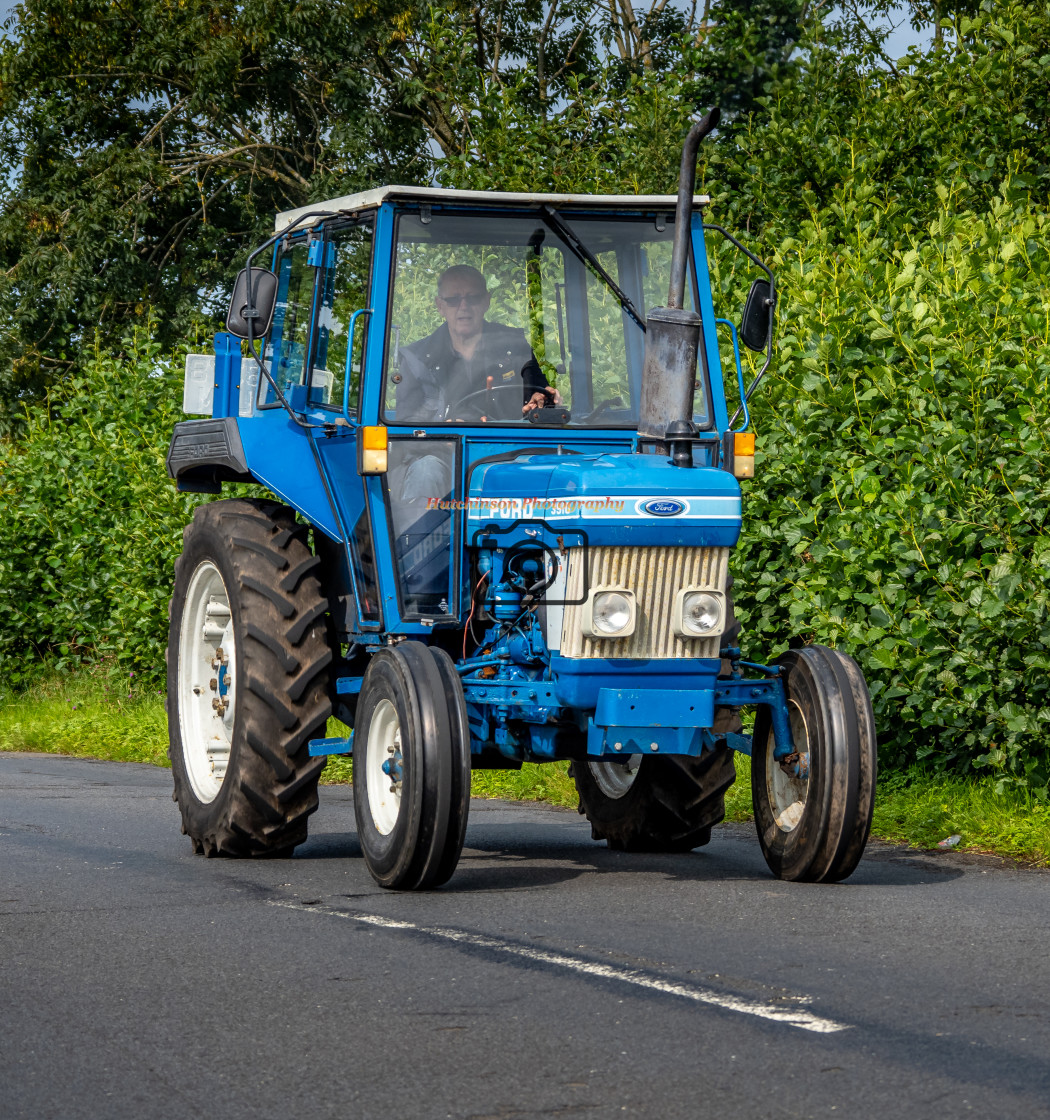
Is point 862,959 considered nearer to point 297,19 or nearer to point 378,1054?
point 378,1054

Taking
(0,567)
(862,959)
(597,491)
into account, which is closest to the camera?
(862,959)

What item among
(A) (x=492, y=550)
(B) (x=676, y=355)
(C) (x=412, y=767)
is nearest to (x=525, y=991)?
(C) (x=412, y=767)

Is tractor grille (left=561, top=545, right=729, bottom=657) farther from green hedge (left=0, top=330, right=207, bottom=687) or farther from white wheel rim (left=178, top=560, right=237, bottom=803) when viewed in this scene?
A: green hedge (left=0, top=330, right=207, bottom=687)

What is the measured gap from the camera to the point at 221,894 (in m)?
6.71

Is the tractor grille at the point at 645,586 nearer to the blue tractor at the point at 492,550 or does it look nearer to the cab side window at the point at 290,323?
the blue tractor at the point at 492,550

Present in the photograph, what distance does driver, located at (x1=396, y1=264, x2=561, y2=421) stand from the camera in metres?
7.29

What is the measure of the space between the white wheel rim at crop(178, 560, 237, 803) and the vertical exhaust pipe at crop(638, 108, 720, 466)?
2.52 m

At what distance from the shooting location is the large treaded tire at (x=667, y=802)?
303 inches

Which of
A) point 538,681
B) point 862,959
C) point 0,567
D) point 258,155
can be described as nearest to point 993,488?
point 538,681

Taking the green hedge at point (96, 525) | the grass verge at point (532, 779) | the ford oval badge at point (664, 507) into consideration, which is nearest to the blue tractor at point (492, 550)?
the ford oval badge at point (664, 507)

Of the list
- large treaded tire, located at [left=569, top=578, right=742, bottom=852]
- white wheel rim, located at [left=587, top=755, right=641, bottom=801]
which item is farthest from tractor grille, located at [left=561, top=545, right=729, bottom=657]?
white wheel rim, located at [left=587, top=755, right=641, bottom=801]

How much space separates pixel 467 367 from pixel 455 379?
0.08 m

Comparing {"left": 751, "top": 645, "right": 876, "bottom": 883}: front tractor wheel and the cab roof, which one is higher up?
the cab roof

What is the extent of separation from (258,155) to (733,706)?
20.7 m
